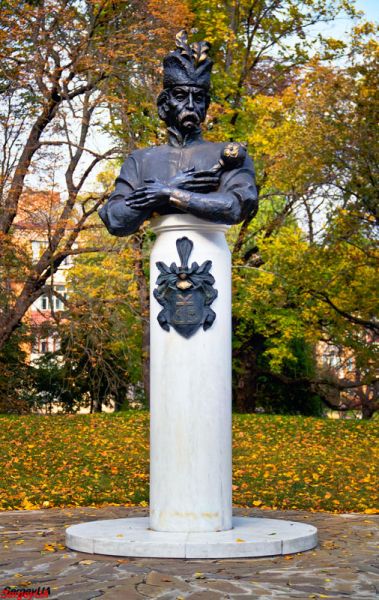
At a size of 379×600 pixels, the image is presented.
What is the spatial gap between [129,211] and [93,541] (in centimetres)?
261

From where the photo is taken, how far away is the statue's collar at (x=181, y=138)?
824 centimetres

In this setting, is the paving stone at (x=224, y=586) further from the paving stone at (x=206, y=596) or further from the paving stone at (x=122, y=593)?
the paving stone at (x=122, y=593)

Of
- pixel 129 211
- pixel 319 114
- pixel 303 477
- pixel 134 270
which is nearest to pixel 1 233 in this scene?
pixel 134 270

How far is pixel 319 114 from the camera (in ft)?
71.0

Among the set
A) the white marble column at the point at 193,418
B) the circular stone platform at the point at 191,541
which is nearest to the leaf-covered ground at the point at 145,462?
the circular stone platform at the point at 191,541

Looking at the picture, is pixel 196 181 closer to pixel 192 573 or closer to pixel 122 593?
pixel 192 573

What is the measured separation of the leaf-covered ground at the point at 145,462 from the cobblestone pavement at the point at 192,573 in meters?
3.40

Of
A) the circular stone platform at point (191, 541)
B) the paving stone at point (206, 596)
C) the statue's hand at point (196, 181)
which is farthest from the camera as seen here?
the statue's hand at point (196, 181)

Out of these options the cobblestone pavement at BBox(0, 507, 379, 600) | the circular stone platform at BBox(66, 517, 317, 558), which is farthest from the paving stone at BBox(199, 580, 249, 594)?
the circular stone platform at BBox(66, 517, 317, 558)

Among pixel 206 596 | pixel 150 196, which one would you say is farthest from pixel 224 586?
pixel 150 196

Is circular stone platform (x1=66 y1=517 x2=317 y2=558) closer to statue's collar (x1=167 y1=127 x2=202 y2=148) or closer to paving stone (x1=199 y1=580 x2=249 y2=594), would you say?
paving stone (x1=199 y1=580 x2=249 y2=594)

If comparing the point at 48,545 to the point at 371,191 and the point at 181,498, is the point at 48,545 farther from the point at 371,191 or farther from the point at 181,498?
the point at 371,191

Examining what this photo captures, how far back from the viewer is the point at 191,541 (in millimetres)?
7121

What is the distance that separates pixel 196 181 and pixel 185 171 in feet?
0.49
